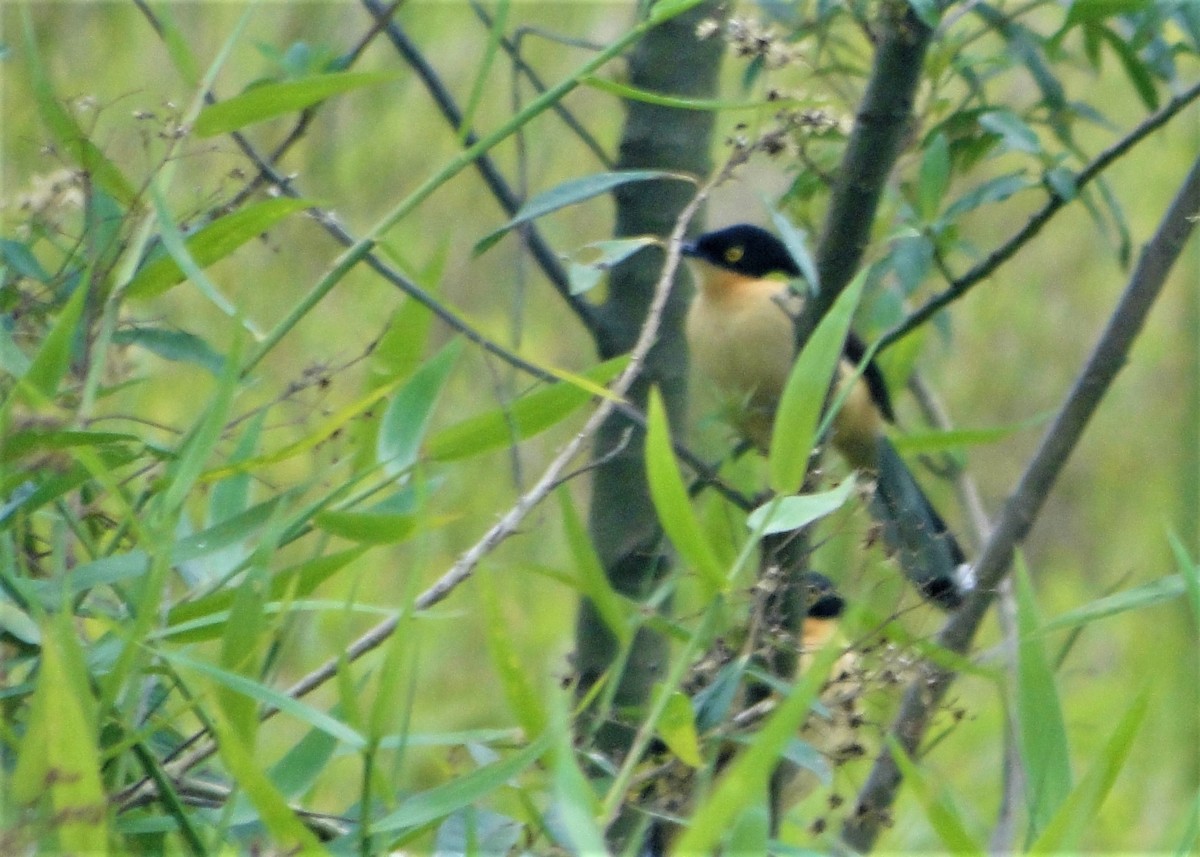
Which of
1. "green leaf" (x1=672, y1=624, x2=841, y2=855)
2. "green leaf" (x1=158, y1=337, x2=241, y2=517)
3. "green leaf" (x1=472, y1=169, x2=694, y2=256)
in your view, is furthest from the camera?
"green leaf" (x1=472, y1=169, x2=694, y2=256)

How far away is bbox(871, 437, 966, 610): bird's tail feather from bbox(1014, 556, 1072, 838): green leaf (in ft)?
0.39

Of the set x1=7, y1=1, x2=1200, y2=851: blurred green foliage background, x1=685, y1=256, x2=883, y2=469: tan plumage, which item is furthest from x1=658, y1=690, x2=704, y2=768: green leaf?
x1=7, y1=1, x2=1200, y2=851: blurred green foliage background

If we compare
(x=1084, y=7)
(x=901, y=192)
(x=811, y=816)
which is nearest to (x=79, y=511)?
(x=1084, y=7)

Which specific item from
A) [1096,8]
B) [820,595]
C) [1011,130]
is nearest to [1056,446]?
[1011,130]

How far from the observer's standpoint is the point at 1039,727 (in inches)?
37.9

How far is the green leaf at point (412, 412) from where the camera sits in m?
1.06

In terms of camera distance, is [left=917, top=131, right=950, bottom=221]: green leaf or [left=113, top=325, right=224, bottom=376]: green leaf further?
[left=917, top=131, right=950, bottom=221]: green leaf

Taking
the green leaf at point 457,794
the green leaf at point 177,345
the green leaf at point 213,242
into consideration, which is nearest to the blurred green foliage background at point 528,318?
the green leaf at point 177,345

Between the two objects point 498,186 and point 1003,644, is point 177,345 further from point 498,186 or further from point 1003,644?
point 1003,644

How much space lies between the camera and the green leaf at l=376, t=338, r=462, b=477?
3.48 ft

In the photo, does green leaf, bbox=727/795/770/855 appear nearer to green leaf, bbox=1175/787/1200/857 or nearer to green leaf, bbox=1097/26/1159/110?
green leaf, bbox=1175/787/1200/857

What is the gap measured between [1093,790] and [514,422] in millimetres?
463

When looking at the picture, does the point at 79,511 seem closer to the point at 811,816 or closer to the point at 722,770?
the point at 722,770

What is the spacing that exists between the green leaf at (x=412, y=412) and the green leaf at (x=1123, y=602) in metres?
0.47
